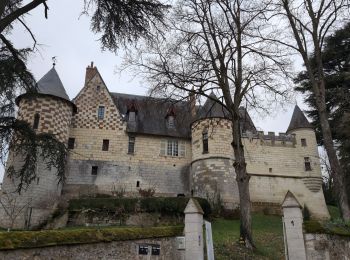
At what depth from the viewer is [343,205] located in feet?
33.9

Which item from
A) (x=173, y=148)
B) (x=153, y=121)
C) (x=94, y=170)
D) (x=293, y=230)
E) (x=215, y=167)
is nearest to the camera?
(x=293, y=230)

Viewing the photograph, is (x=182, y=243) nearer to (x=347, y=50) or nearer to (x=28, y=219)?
(x=28, y=219)

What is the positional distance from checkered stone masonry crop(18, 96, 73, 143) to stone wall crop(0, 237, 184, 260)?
1328 cm

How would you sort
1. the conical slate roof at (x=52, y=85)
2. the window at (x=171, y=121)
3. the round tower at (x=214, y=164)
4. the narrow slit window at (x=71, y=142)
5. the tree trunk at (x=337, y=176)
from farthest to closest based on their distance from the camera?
the window at (x=171, y=121) < the narrow slit window at (x=71, y=142) < the round tower at (x=214, y=164) < the conical slate roof at (x=52, y=85) < the tree trunk at (x=337, y=176)

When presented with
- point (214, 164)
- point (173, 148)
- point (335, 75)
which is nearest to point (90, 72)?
point (173, 148)

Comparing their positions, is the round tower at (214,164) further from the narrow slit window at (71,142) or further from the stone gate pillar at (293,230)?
the stone gate pillar at (293,230)

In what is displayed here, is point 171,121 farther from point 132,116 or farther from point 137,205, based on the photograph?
point 137,205

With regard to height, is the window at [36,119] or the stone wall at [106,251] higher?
Answer: the window at [36,119]

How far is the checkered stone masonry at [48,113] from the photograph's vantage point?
19.8 metres

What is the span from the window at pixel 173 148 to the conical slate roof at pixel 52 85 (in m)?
7.26

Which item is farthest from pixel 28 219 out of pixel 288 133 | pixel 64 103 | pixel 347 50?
pixel 347 50

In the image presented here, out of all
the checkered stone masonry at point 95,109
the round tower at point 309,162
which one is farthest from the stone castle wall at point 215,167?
the round tower at point 309,162

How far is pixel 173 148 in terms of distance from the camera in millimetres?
24078

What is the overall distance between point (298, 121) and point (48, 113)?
652 inches
